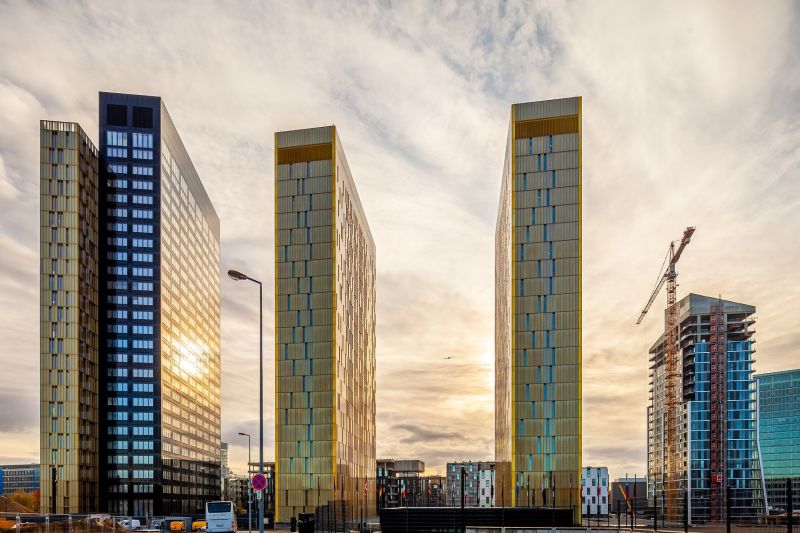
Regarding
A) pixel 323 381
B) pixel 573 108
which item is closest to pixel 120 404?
pixel 323 381

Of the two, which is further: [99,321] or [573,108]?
[99,321]

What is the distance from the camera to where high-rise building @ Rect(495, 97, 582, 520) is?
316ft

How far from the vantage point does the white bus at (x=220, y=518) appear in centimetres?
5781

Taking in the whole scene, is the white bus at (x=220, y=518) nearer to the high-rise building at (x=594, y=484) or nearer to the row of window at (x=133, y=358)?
the high-rise building at (x=594, y=484)

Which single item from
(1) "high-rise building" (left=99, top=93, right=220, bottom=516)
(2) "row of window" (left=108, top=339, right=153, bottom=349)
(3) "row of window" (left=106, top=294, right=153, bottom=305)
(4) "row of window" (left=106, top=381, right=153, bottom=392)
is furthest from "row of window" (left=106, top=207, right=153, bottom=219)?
(4) "row of window" (left=106, top=381, right=153, bottom=392)

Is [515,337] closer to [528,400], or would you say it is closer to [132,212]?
[528,400]

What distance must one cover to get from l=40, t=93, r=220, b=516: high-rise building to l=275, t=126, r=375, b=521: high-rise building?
67.6 metres

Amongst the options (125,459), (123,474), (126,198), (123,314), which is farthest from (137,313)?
(123,474)

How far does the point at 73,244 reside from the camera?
503 feet

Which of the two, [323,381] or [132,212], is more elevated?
[132,212]

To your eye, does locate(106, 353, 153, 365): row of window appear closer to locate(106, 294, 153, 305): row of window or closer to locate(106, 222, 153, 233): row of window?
locate(106, 294, 153, 305): row of window

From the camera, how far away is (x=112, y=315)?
168m

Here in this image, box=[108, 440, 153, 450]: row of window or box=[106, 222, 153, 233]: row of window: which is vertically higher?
box=[106, 222, 153, 233]: row of window

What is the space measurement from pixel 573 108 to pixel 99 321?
120366mm
